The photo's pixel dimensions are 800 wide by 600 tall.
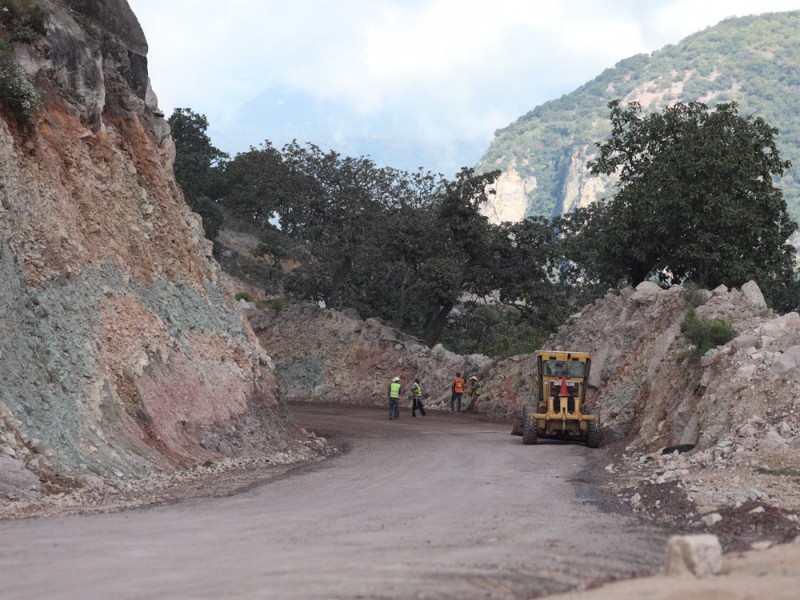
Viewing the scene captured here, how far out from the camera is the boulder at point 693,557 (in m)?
9.46

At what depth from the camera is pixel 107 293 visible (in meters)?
23.9

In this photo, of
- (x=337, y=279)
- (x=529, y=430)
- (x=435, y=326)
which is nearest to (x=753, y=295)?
(x=529, y=430)

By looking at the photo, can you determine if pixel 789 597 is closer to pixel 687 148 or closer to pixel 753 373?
pixel 753 373

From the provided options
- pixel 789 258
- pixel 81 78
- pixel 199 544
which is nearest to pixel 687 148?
pixel 789 258

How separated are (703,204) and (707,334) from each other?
554 inches

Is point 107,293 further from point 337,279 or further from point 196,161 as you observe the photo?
point 196,161

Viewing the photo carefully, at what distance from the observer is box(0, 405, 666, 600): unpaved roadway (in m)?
9.60

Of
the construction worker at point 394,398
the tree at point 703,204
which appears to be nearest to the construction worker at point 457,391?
the construction worker at point 394,398

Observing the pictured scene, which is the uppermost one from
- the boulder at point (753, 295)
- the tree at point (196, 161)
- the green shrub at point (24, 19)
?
the tree at point (196, 161)

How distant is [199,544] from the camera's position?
12086mm

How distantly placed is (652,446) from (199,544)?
61.2 feet

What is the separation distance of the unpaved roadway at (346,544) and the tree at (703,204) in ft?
82.1

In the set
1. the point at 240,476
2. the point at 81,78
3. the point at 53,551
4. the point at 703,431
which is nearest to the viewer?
the point at 53,551

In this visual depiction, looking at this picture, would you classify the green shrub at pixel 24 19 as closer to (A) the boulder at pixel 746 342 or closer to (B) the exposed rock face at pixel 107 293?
(B) the exposed rock face at pixel 107 293
